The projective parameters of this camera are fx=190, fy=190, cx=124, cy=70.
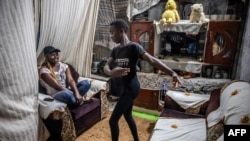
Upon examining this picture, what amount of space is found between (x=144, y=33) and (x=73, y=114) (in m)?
1.47

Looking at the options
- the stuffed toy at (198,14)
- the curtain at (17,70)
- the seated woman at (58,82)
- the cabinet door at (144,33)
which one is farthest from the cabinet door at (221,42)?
the curtain at (17,70)

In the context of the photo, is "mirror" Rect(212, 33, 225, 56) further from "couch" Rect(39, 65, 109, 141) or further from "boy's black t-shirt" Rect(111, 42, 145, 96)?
"couch" Rect(39, 65, 109, 141)

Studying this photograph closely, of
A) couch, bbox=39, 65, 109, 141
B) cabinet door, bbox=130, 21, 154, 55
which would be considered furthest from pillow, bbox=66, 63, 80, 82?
cabinet door, bbox=130, 21, 154, 55

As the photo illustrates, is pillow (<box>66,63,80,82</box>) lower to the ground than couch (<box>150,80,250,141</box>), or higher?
higher

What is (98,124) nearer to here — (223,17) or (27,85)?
(27,85)

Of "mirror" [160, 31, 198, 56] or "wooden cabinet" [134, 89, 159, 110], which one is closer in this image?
"mirror" [160, 31, 198, 56]

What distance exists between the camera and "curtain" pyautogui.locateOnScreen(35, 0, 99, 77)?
216cm

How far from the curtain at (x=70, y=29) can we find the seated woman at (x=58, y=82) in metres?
0.19

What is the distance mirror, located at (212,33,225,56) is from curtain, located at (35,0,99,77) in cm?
155

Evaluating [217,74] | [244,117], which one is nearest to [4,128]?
[244,117]

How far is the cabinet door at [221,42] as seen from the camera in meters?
2.21

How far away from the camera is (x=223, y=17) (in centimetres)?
238

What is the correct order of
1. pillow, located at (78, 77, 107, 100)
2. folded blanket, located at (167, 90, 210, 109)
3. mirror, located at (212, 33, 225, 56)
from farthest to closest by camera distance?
pillow, located at (78, 77, 107, 100) → mirror, located at (212, 33, 225, 56) → folded blanket, located at (167, 90, 210, 109)

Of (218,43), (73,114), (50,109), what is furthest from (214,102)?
(50,109)
